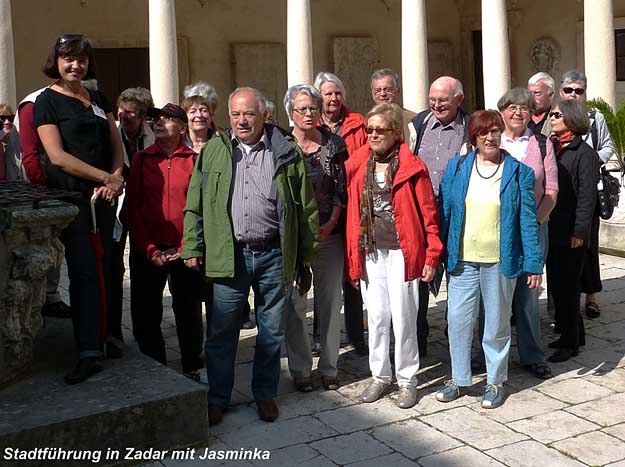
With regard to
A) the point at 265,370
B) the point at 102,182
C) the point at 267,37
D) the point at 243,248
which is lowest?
the point at 265,370

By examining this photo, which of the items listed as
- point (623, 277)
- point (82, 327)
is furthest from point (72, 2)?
point (82, 327)

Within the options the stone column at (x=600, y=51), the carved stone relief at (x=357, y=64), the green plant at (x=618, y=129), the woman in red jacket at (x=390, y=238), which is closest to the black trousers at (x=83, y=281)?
the woman in red jacket at (x=390, y=238)

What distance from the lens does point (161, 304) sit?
18.4 ft

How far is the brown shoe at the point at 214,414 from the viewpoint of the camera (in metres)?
4.90

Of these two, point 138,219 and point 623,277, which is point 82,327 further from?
point 623,277

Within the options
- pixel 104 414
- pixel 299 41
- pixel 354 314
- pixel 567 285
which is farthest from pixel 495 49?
pixel 104 414

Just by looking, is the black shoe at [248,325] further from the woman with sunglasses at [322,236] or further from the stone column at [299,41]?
the stone column at [299,41]

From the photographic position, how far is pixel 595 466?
14.1ft

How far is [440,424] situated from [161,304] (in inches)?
71.8

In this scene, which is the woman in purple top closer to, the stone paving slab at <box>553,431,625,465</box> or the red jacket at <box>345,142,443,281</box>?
the red jacket at <box>345,142,443,281</box>

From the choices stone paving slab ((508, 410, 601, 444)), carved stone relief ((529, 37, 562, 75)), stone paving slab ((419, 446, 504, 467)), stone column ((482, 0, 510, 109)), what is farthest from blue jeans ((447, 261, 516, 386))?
carved stone relief ((529, 37, 562, 75))

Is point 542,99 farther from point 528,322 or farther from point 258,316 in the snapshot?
point 258,316

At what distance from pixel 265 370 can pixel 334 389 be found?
61cm

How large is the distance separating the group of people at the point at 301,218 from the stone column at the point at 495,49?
811cm
